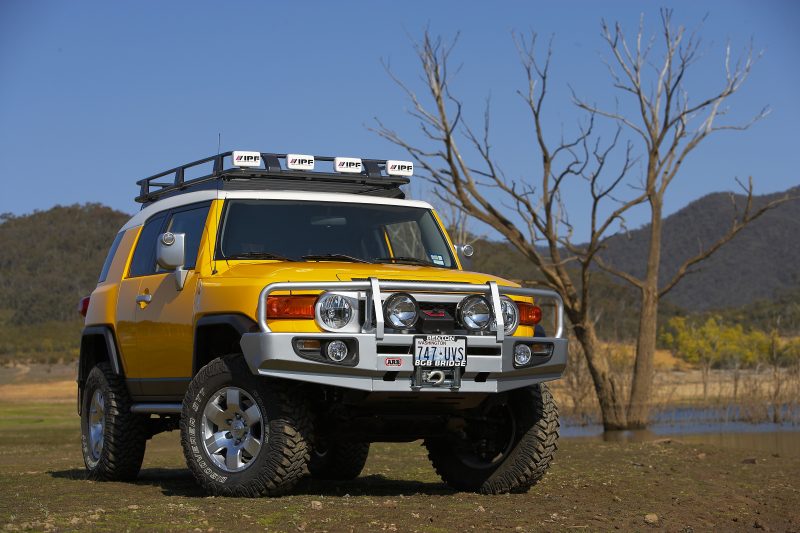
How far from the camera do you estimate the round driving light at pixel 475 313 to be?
349 inches

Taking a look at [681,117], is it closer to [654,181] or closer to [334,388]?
[654,181]

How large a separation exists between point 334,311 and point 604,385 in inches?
605

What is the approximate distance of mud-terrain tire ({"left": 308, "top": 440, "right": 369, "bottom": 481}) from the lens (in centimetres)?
1166

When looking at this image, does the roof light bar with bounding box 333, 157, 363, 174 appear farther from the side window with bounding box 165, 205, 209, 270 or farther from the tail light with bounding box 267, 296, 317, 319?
the tail light with bounding box 267, 296, 317, 319

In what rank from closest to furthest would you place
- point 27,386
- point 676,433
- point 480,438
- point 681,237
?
1. point 480,438
2. point 676,433
3. point 27,386
4. point 681,237

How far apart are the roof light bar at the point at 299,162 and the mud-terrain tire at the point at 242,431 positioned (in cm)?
202

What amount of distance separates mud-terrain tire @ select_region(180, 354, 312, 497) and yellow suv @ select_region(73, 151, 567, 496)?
1cm

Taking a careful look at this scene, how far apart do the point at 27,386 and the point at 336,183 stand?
36.9m

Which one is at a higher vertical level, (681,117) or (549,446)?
(681,117)

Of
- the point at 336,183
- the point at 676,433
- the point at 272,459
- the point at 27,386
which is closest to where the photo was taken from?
the point at 272,459

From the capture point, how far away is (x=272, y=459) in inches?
342

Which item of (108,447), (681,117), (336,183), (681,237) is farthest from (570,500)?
(681,237)

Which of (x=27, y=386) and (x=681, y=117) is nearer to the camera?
(x=681, y=117)

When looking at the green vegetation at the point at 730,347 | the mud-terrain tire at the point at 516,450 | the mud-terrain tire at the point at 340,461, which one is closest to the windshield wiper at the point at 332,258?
the mud-terrain tire at the point at 516,450
